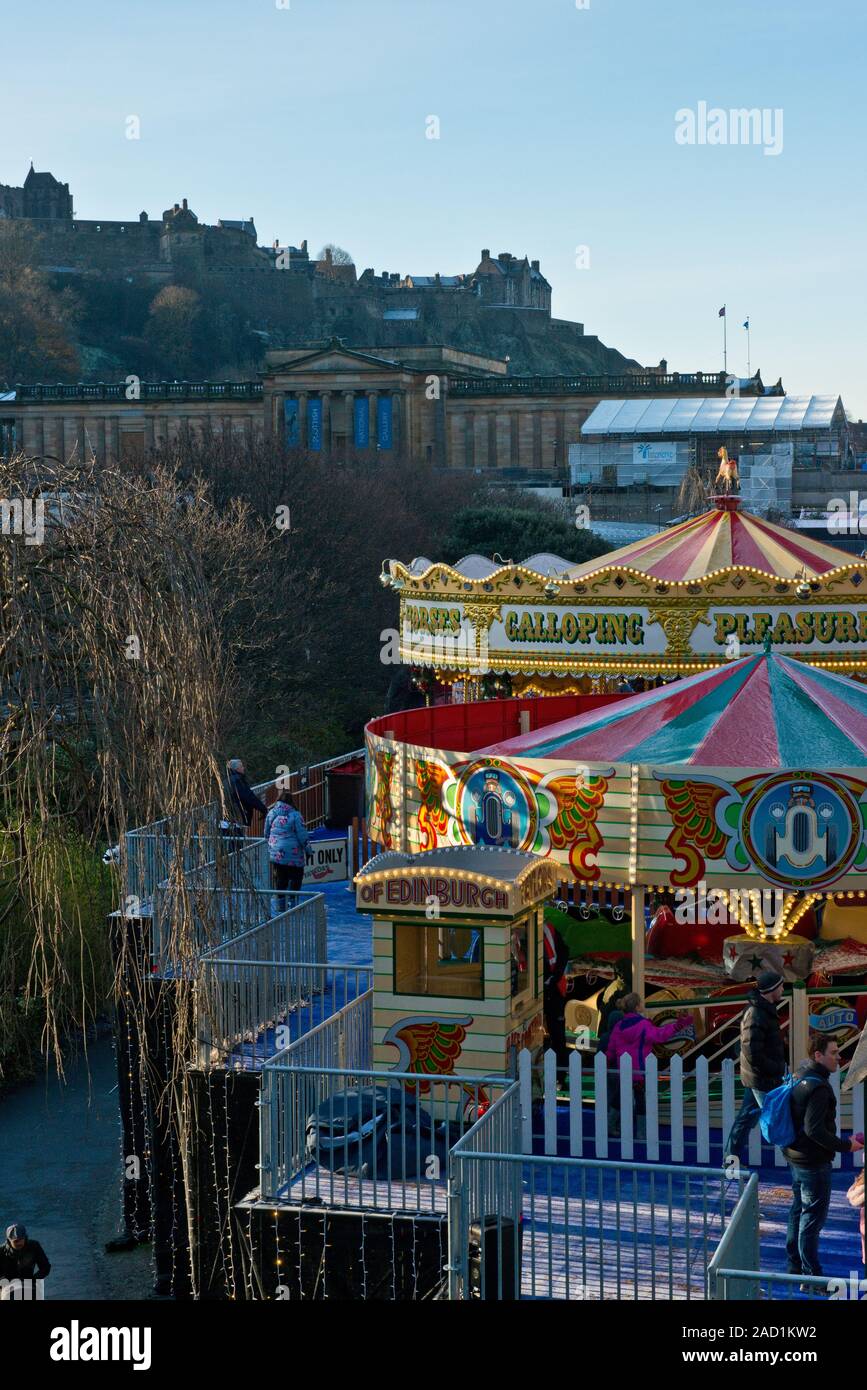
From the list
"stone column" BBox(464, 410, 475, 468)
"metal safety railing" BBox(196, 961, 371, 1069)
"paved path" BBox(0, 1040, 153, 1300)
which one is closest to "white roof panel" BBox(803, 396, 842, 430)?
"stone column" BBox(464, 410, 475, 468)

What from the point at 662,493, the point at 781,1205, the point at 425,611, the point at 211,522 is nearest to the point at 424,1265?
the point at 781,1205

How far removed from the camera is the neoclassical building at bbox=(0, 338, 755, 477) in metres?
95.4

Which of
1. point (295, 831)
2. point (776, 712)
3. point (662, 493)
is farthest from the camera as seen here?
point (662, 493)

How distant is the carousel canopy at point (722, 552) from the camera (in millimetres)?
22766

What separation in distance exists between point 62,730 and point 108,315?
131 m

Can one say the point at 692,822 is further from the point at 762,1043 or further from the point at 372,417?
→ the point at 372,417

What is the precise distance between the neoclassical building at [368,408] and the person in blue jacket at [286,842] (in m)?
77.5

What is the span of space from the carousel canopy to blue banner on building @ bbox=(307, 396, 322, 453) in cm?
7343

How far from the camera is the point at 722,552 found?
23.4 m

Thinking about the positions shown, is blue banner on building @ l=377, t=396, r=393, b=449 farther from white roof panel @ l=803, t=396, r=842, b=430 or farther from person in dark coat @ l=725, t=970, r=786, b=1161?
person in dark coat @ l=725, t=970, r=786, b=1161

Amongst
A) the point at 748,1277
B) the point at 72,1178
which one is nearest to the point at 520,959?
the point at 748,1277

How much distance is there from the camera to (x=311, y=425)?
97375mm

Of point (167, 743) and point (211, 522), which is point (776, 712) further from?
point (211, 522)

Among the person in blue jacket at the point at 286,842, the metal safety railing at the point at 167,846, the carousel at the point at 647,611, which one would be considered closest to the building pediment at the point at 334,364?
the carousel at the point at 647,611
